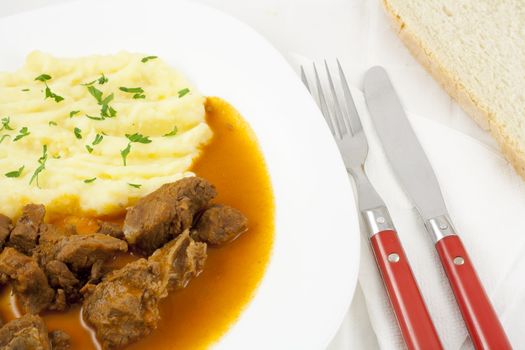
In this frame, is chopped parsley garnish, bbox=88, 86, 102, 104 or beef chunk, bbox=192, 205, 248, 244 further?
chopped parsley garnish, bbox=88, 86, 102, 104

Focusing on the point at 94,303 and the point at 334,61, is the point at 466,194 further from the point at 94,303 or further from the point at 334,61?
the point at 94,303

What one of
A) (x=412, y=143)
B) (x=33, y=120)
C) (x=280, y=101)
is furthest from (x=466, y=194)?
(x=33, y=120)

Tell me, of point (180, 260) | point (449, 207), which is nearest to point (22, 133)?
point (180, 260)

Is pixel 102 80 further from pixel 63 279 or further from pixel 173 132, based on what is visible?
pixel 63 279

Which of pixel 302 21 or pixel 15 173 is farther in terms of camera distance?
pixel 302 21

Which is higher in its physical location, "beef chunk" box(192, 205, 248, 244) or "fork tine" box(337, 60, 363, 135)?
"fork tine" box(337, 60, 363, 135)

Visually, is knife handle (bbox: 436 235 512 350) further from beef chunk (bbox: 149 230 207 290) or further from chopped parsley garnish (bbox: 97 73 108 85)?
chopped parsley garnish (bbox: 97 73 108 85)

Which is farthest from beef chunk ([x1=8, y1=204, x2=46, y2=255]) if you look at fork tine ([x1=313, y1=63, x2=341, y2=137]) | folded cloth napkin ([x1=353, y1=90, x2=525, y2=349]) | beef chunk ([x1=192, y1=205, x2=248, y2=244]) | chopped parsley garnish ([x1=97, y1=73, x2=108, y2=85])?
fork tine ([x1=313, y1=63, x2=341, y2=137])
